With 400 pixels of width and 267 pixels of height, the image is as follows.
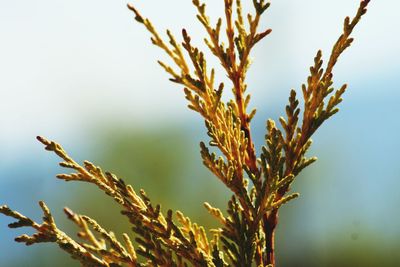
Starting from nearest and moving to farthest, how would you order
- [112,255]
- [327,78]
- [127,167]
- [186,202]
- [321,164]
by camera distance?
[327,78], [112,255], [186,202], [127,167], [321,164]

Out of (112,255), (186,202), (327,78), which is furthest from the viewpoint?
(186,202)

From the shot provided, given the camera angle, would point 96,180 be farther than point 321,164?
No

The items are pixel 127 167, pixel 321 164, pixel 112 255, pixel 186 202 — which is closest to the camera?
pixel 112 255

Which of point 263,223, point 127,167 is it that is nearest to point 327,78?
point 263,223

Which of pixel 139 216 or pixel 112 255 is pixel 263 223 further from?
pixel 112 255

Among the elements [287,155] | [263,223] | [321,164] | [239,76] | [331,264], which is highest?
[321,164]

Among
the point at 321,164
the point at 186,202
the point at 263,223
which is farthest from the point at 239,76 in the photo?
the point at 321,164

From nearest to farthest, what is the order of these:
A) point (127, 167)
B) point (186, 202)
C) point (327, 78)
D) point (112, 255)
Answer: point (327, 78) → point (112, 255) → point (186, 202) → point (127, 167)

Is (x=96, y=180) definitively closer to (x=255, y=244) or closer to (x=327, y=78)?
(x=255, y=244)

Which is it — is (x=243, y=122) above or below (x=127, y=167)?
below
